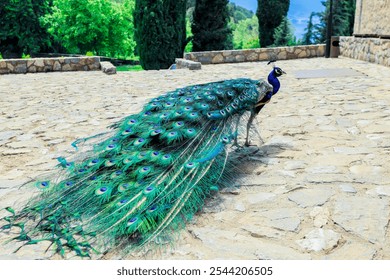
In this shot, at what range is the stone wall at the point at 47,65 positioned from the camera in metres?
14.1

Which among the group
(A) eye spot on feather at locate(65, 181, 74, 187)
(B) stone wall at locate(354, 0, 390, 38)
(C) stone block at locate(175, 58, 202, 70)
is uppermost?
(B) stone wall at locate(354, 0, 390, 38)

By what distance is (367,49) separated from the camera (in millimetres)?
13773

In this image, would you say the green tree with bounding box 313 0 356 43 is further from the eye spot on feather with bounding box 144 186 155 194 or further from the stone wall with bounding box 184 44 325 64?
the eye spot on feather with bounding box 144 186 155 194

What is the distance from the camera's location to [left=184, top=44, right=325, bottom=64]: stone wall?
16.6 meters

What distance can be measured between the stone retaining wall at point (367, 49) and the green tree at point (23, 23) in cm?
2300

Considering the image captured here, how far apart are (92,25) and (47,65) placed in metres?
13.9

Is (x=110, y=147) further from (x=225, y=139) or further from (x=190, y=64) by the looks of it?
(x=190, y=64)

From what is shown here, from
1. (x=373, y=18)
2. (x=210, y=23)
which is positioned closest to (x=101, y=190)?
(x=373, y=18)

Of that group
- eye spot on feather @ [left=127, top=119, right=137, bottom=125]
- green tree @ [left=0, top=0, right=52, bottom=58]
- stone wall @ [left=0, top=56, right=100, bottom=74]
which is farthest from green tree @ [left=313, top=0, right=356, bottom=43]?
eye spot on feather @ [left=127, top=119, right=137, bottom=125]

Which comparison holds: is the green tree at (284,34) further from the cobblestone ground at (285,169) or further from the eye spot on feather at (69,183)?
the eye spot on feather at (69,183)

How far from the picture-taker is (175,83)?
1050 centimetres

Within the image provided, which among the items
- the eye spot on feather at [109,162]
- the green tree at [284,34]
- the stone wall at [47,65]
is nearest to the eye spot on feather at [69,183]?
the eye spot on feather at [109,162]

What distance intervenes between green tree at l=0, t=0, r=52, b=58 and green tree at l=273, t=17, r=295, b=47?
58.0 ft

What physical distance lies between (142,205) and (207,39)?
19.6 meters
